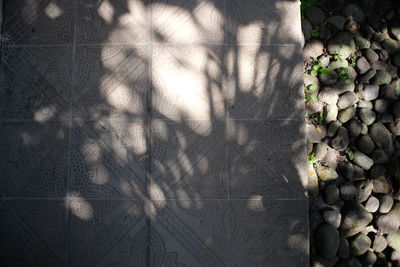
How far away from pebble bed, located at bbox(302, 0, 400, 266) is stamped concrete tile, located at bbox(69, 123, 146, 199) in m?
1.84

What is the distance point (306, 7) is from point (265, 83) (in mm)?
1084

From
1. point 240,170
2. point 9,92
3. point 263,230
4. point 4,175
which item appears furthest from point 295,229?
point 9,92

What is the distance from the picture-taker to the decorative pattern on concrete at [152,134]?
3680 millimetres

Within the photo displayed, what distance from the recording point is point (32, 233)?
369 cm

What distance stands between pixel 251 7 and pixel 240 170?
5.82 ft

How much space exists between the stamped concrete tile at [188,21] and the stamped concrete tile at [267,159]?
100cm

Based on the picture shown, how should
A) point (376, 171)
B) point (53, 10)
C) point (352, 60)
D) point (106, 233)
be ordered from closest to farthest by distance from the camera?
1. point (106, 233)
2. point (376, 171)
3. point (53, 10)
4. point (352, 60)

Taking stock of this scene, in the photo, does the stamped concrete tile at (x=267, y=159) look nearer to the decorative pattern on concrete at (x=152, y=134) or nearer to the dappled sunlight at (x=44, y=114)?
the decorative pattern on concrete at (x=152, y=134)

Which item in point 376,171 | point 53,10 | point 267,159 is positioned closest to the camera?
point 267,159

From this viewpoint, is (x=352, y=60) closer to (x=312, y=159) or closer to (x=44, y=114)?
(x=312, y=159)

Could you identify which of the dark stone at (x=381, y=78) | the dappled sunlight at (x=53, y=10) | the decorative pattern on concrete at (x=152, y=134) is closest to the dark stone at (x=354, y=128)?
the dark stone at (x=381, y=78)

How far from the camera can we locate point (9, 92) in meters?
3.88

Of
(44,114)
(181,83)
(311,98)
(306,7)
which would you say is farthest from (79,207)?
(306,7)

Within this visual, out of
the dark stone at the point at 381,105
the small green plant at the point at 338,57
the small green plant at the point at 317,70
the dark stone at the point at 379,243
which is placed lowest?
the dark stone at the point at 379,243
